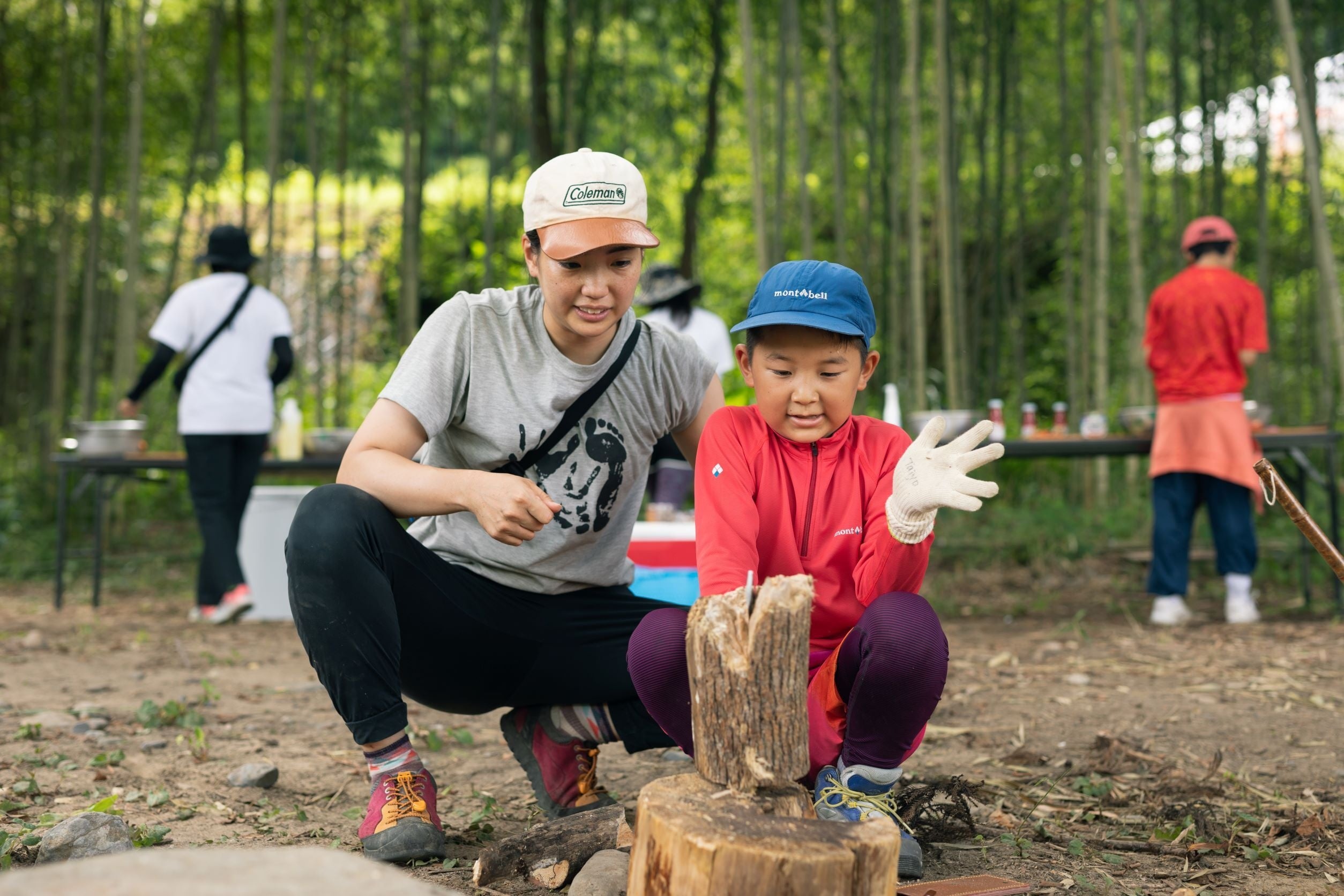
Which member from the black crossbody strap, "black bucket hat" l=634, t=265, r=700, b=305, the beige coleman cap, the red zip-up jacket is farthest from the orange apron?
the beige coleman cap

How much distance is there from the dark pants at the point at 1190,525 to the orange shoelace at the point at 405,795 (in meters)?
3.88

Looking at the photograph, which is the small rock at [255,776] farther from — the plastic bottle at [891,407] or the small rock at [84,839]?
the plastic bottle at [891,407]

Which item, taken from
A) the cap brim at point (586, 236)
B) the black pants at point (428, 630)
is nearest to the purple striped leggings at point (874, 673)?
the black pants at point (428, 630)

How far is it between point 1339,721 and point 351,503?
108 inches

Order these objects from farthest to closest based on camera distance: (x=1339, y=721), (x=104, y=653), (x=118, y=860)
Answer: (x=104, y=653) → (x=1339, y=721) → (x=118, y=860)

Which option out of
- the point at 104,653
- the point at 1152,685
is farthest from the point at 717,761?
the point at 104,653

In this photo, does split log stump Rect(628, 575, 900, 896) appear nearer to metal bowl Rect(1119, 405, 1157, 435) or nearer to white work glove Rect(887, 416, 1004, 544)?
white work glove Rect(887, 416, 1004, 544)

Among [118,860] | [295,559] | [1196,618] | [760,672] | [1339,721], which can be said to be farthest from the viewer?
[1196,618]

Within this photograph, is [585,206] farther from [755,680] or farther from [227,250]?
[227,250]

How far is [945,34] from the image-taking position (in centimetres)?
611

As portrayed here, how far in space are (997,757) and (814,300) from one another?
1.47 m

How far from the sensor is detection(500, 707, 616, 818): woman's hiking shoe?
2.28m

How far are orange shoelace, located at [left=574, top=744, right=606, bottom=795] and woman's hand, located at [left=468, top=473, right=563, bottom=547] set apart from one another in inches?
25.1

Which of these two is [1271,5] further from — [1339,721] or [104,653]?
[104,653]
